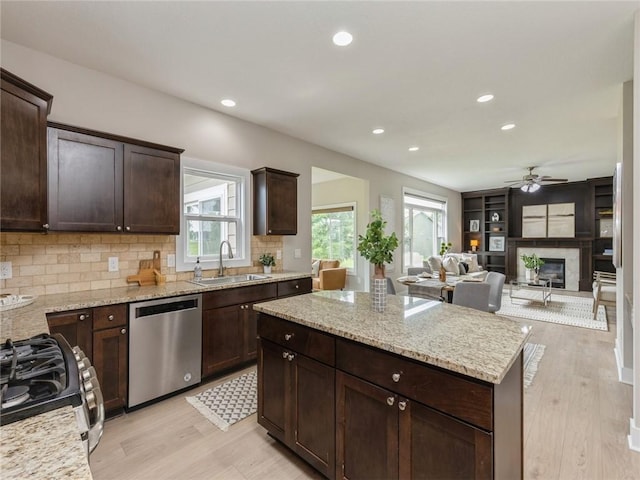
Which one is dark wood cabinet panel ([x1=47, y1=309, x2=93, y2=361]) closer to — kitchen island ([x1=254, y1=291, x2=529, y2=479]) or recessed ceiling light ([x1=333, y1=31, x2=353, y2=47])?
kitchen island ([x1=254, y1=291, x2=529, y2=479])

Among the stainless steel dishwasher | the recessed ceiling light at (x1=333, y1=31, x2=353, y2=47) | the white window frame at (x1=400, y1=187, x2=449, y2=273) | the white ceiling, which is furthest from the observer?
the white window frame at (x1=400, y1=187, x2=449, y2=273)

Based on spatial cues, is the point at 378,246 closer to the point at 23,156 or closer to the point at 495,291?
the point at 23,156

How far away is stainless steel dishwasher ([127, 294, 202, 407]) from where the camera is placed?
7.86ft

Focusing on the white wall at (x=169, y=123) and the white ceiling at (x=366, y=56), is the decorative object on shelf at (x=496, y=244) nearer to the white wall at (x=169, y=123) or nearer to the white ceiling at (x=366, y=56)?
the white ceiling at (x=366, y=56)

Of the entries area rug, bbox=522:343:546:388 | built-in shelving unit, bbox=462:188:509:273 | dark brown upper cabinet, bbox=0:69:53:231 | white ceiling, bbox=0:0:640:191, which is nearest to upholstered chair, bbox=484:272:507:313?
area rug, bbox=522:343:546:388

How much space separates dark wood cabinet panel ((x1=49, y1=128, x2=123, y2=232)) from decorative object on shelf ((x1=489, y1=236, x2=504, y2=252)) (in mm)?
9866

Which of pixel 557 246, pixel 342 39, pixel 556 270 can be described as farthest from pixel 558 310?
pixel 342 39

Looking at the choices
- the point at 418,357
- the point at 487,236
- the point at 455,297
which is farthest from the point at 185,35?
the point at 487,236

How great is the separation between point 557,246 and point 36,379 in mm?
10430

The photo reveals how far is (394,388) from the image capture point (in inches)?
52.4

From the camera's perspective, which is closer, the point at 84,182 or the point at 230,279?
the point at 84,182

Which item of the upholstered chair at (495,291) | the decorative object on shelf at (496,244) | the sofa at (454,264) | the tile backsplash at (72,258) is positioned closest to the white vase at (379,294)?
the tile backsplash at (72,258)

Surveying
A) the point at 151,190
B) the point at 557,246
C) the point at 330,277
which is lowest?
the point at 330,277

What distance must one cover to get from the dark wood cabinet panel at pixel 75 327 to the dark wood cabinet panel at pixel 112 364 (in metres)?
0.04
